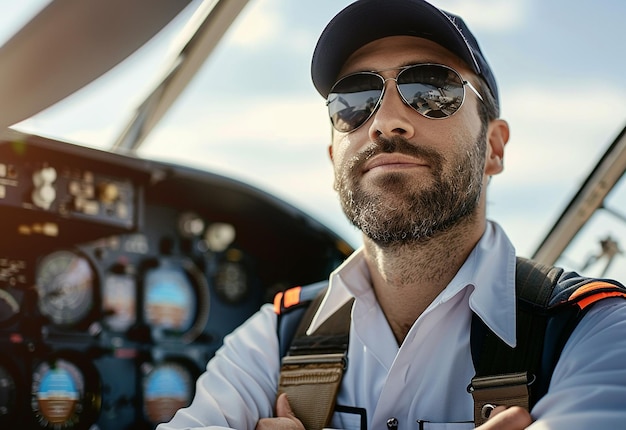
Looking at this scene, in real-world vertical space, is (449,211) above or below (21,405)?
above

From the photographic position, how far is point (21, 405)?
2740mm

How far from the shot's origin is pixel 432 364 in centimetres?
153

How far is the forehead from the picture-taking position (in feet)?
5.42

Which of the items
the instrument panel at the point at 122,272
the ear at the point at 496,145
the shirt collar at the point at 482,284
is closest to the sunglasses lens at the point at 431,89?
the ear at the point at 496,145

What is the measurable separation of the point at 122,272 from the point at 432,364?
204 centimetres

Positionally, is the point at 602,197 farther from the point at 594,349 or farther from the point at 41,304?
the point at 41,304

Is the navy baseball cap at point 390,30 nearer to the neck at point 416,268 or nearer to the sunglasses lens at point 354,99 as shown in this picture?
the sunglasses lens at point 354,99

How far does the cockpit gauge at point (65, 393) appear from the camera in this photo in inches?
110

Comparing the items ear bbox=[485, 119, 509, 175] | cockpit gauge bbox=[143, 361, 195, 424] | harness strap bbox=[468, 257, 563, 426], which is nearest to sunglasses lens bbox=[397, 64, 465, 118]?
ear bbox=[485, 119, 509, 175]

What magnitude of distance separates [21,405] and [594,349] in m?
2.22

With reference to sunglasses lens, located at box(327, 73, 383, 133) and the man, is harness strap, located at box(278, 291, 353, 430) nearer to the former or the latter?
the man

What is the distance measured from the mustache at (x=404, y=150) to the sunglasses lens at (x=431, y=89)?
0.08m

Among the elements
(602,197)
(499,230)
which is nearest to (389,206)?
(499,230)

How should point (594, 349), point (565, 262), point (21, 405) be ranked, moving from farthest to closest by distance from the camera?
1. point (565, 262)
2. point (21, 405)
3. point (594, 349)
